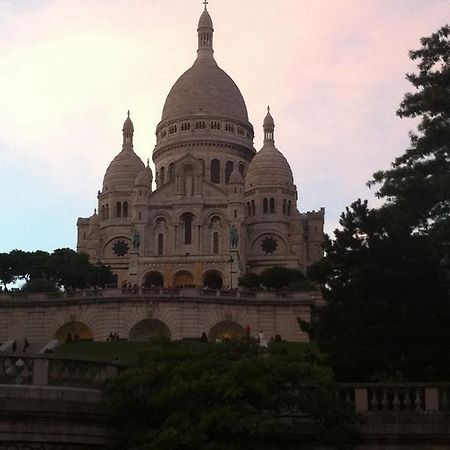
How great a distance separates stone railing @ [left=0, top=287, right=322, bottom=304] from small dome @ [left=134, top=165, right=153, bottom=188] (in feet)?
142

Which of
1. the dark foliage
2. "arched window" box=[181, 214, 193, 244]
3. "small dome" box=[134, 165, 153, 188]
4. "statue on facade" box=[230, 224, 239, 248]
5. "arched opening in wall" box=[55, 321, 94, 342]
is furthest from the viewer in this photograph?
"small dome" box=[134, 165, 153, 188]

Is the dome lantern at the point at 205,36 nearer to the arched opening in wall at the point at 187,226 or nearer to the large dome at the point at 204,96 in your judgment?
the large dome at the point at 204,96

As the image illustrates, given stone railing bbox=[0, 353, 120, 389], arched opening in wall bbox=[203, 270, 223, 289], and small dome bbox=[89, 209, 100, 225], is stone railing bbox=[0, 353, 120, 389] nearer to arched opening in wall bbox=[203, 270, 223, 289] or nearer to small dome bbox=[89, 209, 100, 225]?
arched opening in wall bbox=[203, 270, 223, 289]

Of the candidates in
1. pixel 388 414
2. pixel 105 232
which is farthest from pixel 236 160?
pixel 388 414

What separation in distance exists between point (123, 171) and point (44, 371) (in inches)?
3730

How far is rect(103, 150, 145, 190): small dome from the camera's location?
108 metres

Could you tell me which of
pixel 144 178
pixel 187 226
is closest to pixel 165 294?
pixel 187 226

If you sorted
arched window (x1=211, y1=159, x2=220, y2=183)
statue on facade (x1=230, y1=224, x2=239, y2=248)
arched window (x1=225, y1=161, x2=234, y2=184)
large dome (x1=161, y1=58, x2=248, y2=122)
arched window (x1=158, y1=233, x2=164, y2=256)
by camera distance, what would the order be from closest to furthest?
statue on facade (x1=230, y1=224, x2=239, y2=248) → arched window (x1=158, y1=233, x2=164, y2=256) → arched window (x1=211, y1=159, x2=220, y2=183) → arched window (x1=225, y1=161, x2=234, y2=184) → large dome (x1=161, y1=58, x2=248, y2=122)

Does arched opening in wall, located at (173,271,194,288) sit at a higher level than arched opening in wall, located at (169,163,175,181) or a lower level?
lower

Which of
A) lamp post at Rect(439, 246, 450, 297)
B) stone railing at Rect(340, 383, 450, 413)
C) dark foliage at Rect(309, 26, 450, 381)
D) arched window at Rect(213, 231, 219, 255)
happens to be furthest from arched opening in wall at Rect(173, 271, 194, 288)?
stone railing at Rect(340, 383, 450, 413)

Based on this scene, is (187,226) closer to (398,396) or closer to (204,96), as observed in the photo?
(204,96)

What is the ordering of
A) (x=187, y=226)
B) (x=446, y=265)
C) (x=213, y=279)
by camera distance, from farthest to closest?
(x=187, y=226), (x=213, y=279), (x=446, y=265)

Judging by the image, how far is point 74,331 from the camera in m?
56.0

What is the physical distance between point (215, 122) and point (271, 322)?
193ft
